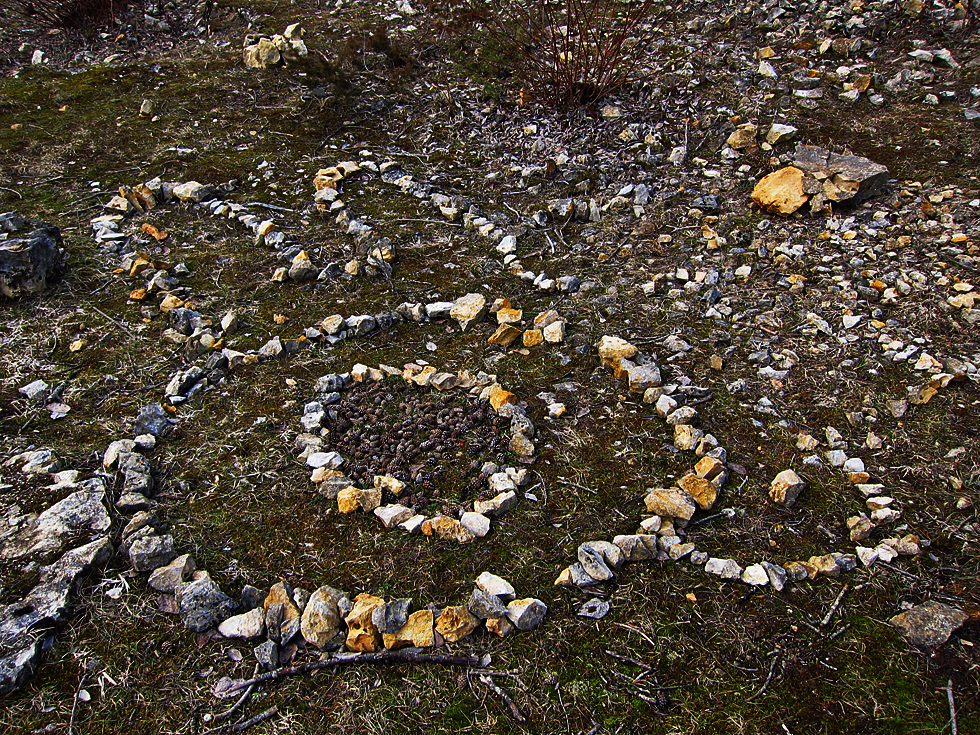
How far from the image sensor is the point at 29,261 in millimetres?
3887

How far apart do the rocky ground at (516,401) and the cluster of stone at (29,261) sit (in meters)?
0.02

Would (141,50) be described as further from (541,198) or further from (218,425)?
(218,425)

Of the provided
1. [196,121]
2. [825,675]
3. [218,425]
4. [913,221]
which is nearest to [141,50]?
[196,121]

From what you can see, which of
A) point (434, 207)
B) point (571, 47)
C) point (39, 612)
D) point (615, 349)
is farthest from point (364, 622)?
point (571, 47)

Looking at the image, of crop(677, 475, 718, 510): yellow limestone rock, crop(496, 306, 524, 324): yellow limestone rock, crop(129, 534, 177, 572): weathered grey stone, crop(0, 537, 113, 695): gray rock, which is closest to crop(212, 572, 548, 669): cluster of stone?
crop(129, 534, 177, 572): weathered grey stone

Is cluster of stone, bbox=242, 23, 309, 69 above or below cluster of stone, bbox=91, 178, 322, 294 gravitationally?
above

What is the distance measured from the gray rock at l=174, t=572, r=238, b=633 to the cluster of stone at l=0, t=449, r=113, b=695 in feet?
1.27

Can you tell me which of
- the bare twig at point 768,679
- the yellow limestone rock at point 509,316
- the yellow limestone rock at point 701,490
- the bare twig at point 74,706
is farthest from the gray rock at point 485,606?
the yellow limestone rock at point 509,316

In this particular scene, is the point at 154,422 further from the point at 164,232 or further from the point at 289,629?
the point at 164,232

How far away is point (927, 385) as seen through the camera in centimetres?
303

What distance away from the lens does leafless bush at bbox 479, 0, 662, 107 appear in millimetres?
5445

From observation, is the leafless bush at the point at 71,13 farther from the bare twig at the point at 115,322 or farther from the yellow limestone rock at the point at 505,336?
the yellow limestone rock at the point at 505,336

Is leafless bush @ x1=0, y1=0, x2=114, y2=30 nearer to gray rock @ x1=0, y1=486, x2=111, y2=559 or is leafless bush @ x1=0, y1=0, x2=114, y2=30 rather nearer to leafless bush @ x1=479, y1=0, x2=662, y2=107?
leafless bush @ x1=479, y1=0, x2=662, y2=107

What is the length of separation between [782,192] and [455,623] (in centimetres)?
356
